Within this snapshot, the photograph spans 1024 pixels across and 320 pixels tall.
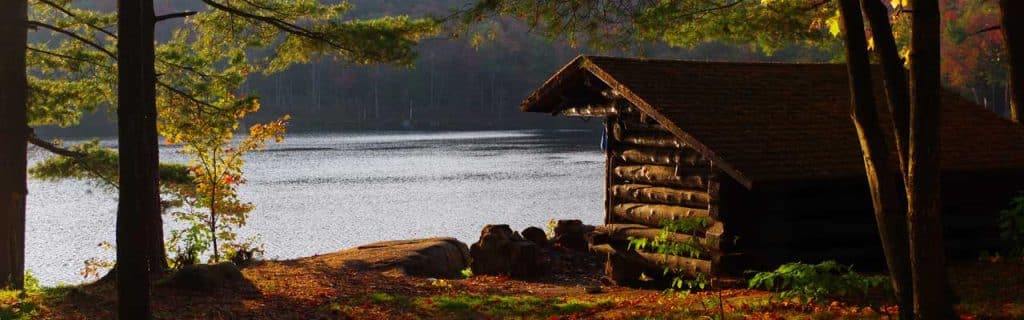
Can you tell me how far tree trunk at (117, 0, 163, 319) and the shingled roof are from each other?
7.29m

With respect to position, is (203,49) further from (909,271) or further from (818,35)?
(909,271)

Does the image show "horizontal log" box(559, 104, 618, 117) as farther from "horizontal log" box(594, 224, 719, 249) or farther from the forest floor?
the forest floor

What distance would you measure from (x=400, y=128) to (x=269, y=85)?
24545 mm

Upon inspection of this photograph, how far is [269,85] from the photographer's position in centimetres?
13188

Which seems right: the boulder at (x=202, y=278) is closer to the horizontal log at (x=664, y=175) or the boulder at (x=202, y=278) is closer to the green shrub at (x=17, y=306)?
the green shrub at (x=17, y=306)

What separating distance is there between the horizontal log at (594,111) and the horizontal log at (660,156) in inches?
27.8

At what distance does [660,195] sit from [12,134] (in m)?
13.1

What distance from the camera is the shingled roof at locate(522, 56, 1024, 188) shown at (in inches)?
503

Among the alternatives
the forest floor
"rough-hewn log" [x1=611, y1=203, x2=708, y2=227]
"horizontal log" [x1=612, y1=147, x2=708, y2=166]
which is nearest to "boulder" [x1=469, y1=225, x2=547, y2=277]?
the forest floor

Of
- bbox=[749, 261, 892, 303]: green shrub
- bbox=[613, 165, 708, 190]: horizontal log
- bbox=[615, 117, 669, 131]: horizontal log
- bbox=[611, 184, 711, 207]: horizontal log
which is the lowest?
bbox=[749, 261, 892, 303]: green shrub

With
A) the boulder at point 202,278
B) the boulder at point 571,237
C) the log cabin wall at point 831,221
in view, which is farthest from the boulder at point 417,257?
the log cabin wall at point 831,221

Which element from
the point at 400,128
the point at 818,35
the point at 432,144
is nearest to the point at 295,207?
the point at 818,35

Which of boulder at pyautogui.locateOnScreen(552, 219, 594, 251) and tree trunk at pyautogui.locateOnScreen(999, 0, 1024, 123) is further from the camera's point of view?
boulder at pyautogui.locateOnScreen(552, 219, 594, 251)

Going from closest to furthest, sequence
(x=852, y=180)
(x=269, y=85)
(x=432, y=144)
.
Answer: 1. (x=852, y=180)
2. (x=432, y=144)
3. (x=269, y=85)
